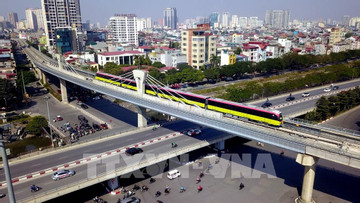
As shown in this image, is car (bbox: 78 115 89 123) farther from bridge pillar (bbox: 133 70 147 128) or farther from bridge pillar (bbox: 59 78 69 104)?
bridge pillar (bbox: 59 78 69 104)

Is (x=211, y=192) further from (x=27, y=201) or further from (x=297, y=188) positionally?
(x=27, y=201)

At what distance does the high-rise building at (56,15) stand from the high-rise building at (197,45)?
62734 mm

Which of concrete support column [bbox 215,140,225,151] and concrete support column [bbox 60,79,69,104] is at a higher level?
concrete support column [bbox 60,79,69,104]

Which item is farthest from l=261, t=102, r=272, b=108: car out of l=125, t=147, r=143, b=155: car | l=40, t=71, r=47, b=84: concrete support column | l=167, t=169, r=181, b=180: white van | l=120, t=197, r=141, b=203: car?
l=40, t=71, r=47, b=84: concrete support column

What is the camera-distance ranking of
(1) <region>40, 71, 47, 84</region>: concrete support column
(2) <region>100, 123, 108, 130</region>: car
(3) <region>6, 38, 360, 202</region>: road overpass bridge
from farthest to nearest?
(1) <region>40, 71, 47, 84</region>: concrete support column < (2) <region>100, 123, 108, 130</region>: car < (3) <region>6, 38, 360, 202</region>: road overpass bridge

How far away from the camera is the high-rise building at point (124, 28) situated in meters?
156

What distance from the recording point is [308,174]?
22.8 meters

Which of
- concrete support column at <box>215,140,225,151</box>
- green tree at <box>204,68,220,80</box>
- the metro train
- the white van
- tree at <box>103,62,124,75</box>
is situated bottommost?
the white van

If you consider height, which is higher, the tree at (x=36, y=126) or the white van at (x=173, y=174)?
the tree at (x=36, y=126)

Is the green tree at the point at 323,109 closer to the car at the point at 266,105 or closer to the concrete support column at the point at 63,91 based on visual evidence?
the car at the point at 266,105

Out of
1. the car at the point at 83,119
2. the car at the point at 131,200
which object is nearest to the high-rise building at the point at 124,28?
the car at the point at 83,119

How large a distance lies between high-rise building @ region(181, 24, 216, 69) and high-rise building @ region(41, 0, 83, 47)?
62.7 metres

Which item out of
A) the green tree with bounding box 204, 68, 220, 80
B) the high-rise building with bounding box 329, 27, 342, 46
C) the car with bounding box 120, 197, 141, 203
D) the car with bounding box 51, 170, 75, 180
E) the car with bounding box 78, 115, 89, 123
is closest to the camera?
the car with bounding box 51, 170, 75, 180

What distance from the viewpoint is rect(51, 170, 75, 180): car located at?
74.4 feet
